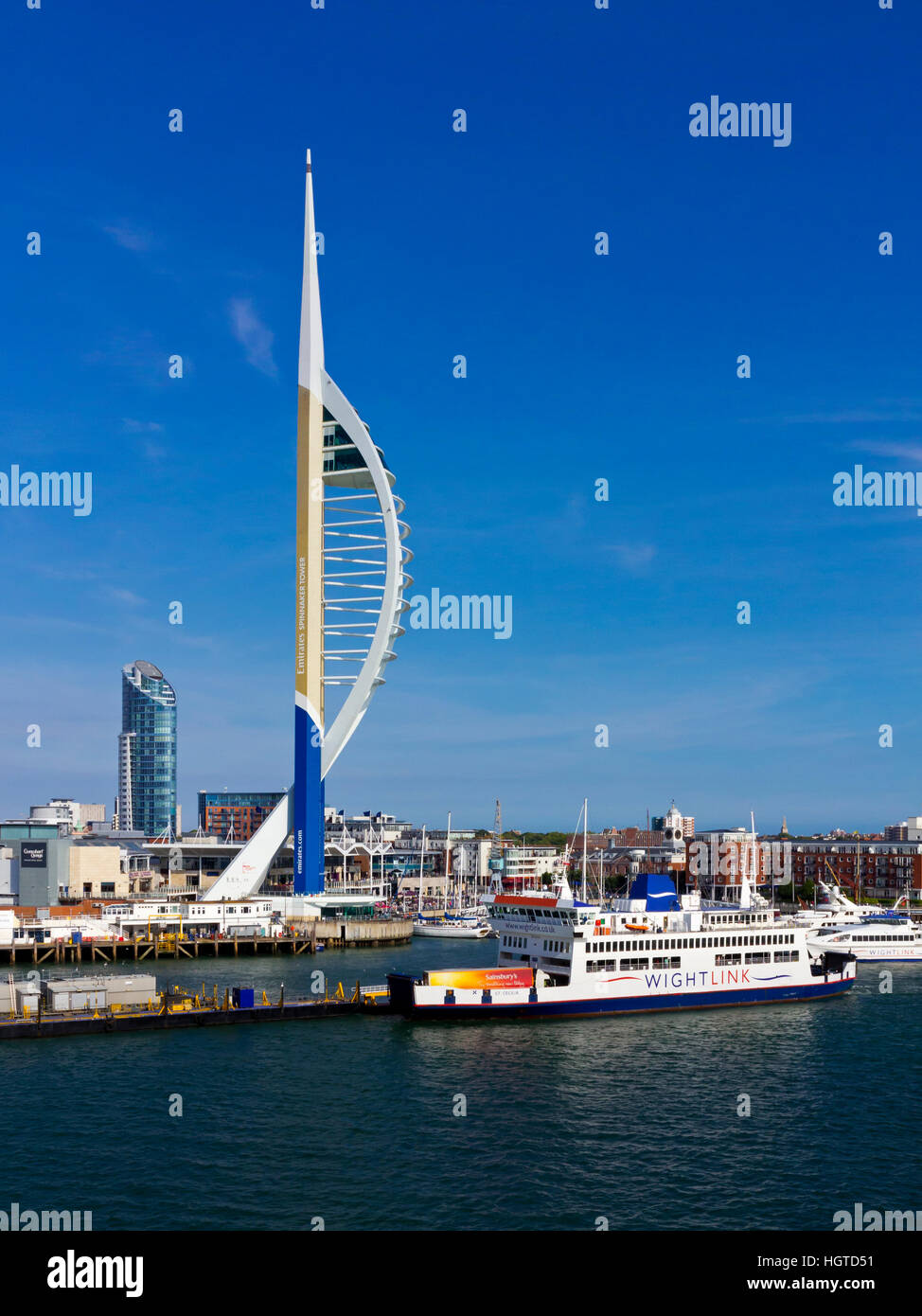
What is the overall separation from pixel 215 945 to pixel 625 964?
27064 millimetres

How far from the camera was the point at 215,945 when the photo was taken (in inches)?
2282

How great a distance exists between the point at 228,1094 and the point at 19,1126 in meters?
4.70

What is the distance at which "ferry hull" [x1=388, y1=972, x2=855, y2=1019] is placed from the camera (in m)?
35.6

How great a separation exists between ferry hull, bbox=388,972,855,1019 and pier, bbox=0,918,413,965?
2269cm

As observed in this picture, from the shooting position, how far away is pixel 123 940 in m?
56.6

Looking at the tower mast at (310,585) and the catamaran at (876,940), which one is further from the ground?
the tower mast at (310,585)

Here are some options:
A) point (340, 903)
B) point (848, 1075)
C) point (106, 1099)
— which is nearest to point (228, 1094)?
point (106, 1099)

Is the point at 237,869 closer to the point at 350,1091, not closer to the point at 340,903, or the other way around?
the point at 340,903

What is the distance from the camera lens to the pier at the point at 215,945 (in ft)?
178

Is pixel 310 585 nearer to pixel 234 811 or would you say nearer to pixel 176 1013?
pixel 176 1013

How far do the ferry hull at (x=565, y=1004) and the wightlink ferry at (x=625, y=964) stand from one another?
3 cm

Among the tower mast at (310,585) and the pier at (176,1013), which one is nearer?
the pier at (176,1013)

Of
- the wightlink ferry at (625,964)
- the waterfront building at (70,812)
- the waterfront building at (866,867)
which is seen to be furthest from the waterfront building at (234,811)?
the wightlink ferry at (625,964)

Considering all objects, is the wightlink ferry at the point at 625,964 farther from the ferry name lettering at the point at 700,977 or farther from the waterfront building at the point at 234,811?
the waterfront building at the point at 234,811
